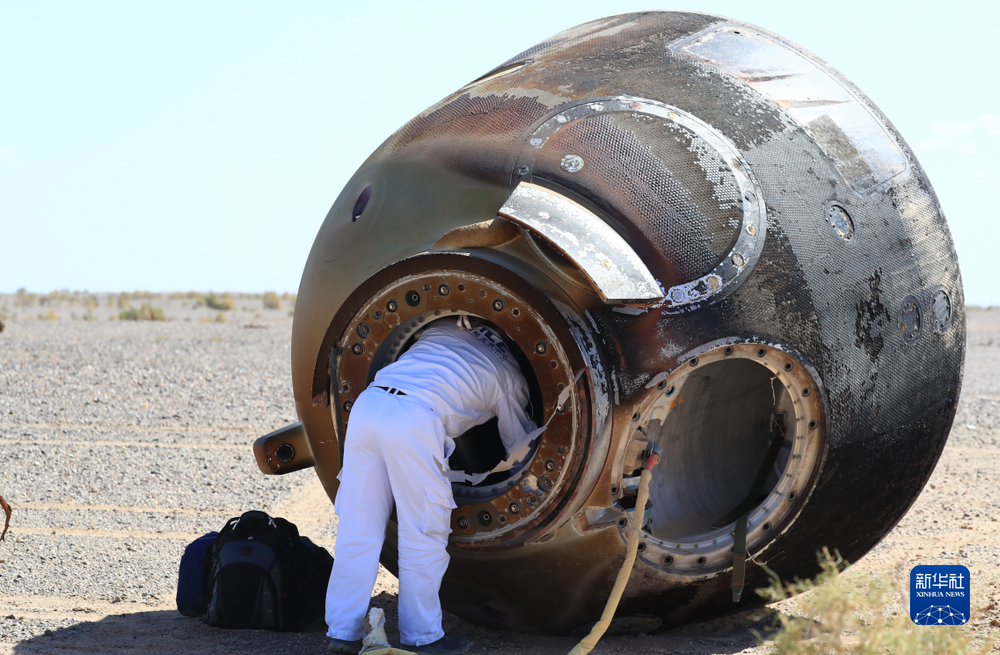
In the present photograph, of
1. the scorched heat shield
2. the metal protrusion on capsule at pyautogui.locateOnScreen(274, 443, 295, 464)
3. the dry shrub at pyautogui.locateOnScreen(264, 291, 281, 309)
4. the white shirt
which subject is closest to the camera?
the scorched heat shield

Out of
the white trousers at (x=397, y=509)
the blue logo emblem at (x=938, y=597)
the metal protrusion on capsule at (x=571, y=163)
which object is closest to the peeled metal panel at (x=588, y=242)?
the metal protrusion on capsule at (x=571, y=163)

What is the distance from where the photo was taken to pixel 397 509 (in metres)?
3.49

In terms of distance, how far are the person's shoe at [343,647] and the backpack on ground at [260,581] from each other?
0.76 metres

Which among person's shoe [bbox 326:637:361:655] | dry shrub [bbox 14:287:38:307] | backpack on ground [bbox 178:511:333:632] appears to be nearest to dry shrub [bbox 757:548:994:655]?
person's shoe [bbox 326:637:361:655]

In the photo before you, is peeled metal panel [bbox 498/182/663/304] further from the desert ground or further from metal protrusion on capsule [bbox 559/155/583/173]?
the desert ground

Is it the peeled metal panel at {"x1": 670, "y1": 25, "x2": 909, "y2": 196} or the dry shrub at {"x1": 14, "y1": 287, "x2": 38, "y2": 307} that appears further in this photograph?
the dry shrub at {"x1": 14, "y1": 287, "x2": 38, "y2": 307}

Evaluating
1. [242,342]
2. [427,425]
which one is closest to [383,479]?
[427,425]

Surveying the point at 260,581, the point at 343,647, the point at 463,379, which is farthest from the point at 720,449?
the point at 260,581

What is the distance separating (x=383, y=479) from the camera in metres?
3.55

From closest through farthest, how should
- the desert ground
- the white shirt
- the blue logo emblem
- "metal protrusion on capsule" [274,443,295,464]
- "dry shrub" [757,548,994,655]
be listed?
1. "dry shrub" [757,548,994,655]
2. the white shirt
3. the blue logo emblem
4. the desert ground
5. "metal protrusion on capsule" [274,443,295,464]

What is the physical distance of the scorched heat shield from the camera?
3.35 metres

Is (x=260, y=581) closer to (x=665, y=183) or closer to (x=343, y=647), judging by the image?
(x=343, y=647)

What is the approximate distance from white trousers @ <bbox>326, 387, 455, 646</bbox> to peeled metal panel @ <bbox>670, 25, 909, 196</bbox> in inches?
72.7

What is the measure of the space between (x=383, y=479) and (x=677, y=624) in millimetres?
1391
